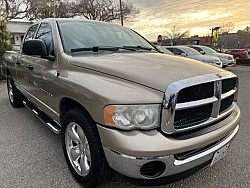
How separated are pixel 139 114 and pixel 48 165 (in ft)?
5.44

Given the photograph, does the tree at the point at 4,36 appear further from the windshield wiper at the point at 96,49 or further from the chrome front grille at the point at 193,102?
the chrome front grille at the point at 193,102

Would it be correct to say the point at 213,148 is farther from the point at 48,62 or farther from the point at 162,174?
the point at 48,62

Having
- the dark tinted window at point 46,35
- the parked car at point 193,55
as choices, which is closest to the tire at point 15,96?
the dark tinted window at point 46,35

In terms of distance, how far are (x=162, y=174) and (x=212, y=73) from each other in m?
1.05

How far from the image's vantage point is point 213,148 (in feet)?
6.84

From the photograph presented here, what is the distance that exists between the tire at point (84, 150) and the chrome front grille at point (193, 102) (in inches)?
25.6

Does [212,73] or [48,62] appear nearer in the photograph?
[212,73]

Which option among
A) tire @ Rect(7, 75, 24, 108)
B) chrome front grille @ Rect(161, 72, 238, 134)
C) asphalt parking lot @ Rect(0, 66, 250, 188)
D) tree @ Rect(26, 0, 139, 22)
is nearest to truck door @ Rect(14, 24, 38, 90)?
tire @ Rect(7, 75, 24, 108)

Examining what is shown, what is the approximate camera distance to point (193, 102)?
6.35 ft

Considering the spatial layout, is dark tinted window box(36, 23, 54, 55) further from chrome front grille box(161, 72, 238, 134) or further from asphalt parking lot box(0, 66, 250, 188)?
chrome front grille box(161, 72, 238, 134)

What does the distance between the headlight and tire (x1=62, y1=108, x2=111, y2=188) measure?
12.7 inches

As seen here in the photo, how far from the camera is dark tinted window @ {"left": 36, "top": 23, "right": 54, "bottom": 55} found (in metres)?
3.08

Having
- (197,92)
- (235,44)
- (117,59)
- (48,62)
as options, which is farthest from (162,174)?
(235,44)

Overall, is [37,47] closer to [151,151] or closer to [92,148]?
[92,148]
